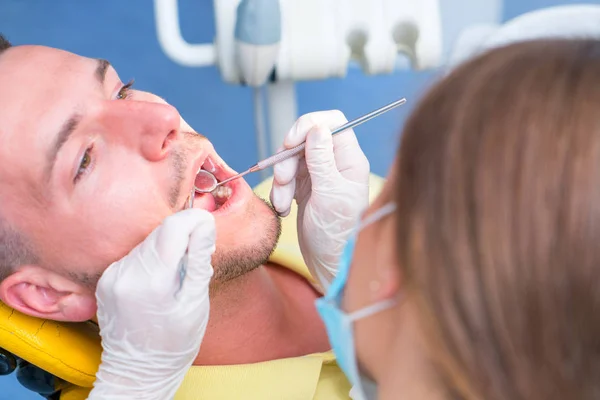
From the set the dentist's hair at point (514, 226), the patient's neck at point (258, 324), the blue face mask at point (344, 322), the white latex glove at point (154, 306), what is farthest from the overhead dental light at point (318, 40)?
the dentist's hair at point (514, 226)

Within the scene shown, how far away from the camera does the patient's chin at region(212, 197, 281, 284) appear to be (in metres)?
1.23

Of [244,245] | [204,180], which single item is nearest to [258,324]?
[244,245]

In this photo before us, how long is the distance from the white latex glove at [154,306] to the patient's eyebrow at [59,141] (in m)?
0.20

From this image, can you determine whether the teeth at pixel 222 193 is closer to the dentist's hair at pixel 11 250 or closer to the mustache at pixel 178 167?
the mustache at pixel 178 167

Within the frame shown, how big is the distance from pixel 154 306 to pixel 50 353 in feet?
0.92

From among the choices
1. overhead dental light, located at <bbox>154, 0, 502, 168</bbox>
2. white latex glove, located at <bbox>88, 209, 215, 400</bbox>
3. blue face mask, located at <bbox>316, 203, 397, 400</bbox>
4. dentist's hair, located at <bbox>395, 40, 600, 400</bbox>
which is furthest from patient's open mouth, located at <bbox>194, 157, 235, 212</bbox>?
dentist's hair, located at <bbox>395, 40, 600, 400</bbox>

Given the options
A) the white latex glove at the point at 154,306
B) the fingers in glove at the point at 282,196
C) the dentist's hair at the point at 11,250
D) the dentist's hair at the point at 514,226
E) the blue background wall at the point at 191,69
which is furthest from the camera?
the blue background wall at the point at 191,69

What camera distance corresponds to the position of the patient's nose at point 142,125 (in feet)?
3.78

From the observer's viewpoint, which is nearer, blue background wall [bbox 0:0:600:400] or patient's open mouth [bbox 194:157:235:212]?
patient's open mouth [bbox 194:157:235:212]

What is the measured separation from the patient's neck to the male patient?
5cm

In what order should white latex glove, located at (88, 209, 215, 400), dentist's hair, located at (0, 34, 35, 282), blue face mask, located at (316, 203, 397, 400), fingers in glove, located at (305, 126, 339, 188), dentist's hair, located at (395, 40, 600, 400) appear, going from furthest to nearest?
1. fingers in glove, located at (305, 126, 339, 188)
2. dentist's hair, located at (0, 34, 35, 282)
3. white latex glove, located at (88, 209, 215, 400)
4. blue face mask, located at (316, 203, 397, 400)
5. dentist's hair, located at (395, 40, 600, 400)

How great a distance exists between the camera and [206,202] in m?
1.30

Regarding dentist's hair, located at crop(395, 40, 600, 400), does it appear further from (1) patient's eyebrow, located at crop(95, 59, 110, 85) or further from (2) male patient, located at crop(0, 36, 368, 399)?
(1) patient's eyebrow, located at crop(95, 59, 110, 85)

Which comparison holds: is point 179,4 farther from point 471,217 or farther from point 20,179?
point 471,217
